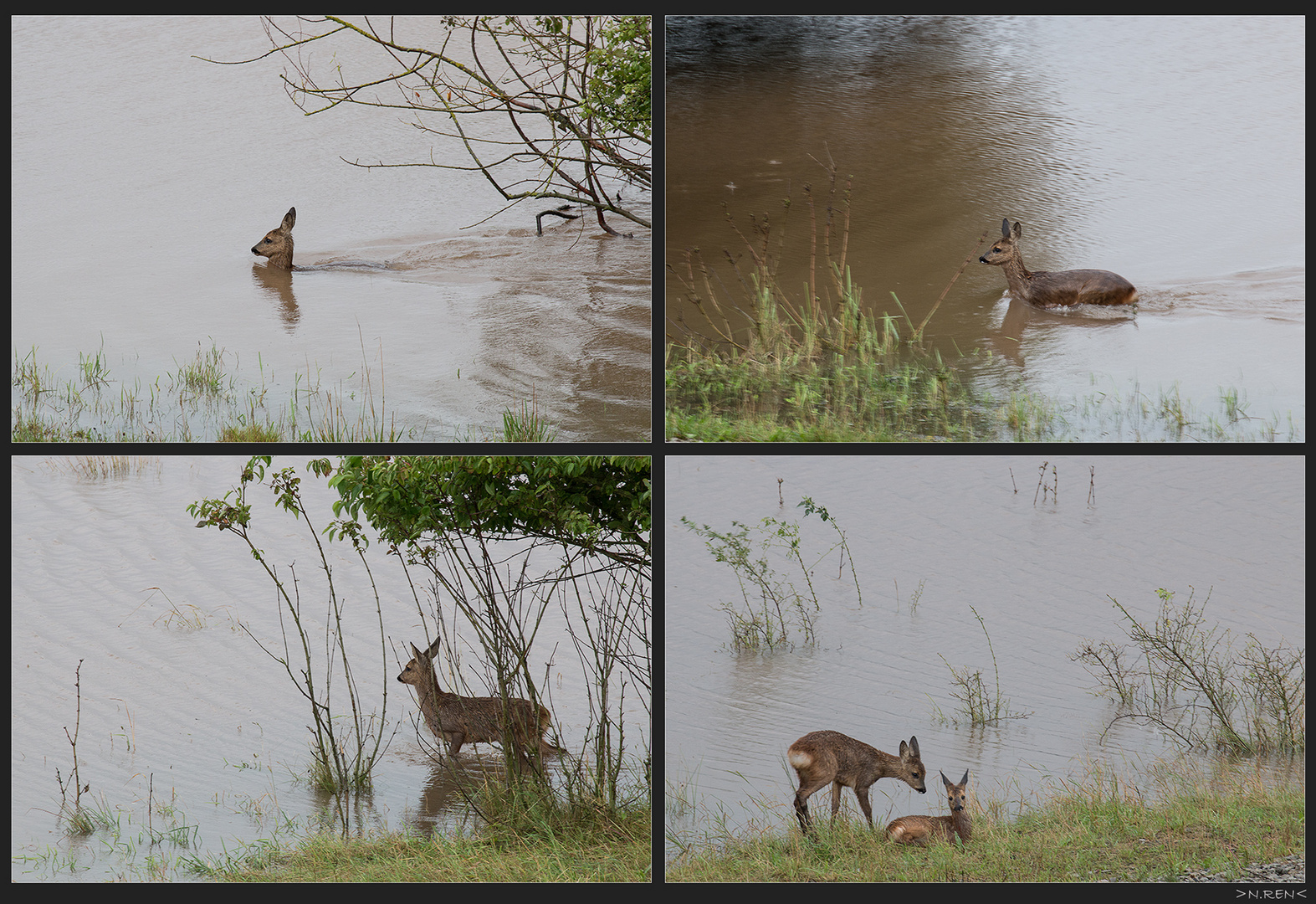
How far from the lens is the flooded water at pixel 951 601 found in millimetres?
5219

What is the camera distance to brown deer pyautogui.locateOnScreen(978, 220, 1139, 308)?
18.1 ft

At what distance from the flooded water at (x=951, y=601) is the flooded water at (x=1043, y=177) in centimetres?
61

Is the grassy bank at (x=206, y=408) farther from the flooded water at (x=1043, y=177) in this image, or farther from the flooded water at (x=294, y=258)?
the flooded water at (x=1043, y=177)

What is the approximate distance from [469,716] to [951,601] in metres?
2.51

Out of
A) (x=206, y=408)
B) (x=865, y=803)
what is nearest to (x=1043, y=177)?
(x=865, y=803)

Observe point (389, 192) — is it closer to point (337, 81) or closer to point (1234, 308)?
point (337, 81)

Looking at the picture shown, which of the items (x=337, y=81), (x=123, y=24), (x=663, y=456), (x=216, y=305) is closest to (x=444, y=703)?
(x=663, y=456)

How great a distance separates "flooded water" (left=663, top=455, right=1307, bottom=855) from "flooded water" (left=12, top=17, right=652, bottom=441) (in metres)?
1.05

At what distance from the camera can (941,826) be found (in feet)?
16.8

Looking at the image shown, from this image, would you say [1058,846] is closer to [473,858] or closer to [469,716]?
[473,858]

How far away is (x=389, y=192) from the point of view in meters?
6.63

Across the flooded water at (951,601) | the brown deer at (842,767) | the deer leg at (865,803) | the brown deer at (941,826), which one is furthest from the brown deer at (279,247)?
the brown deer at (941,826)

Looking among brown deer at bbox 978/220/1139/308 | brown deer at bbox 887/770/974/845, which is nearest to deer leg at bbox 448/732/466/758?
brown deer at bbox 887/770/974/845

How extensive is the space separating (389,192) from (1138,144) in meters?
4.09
